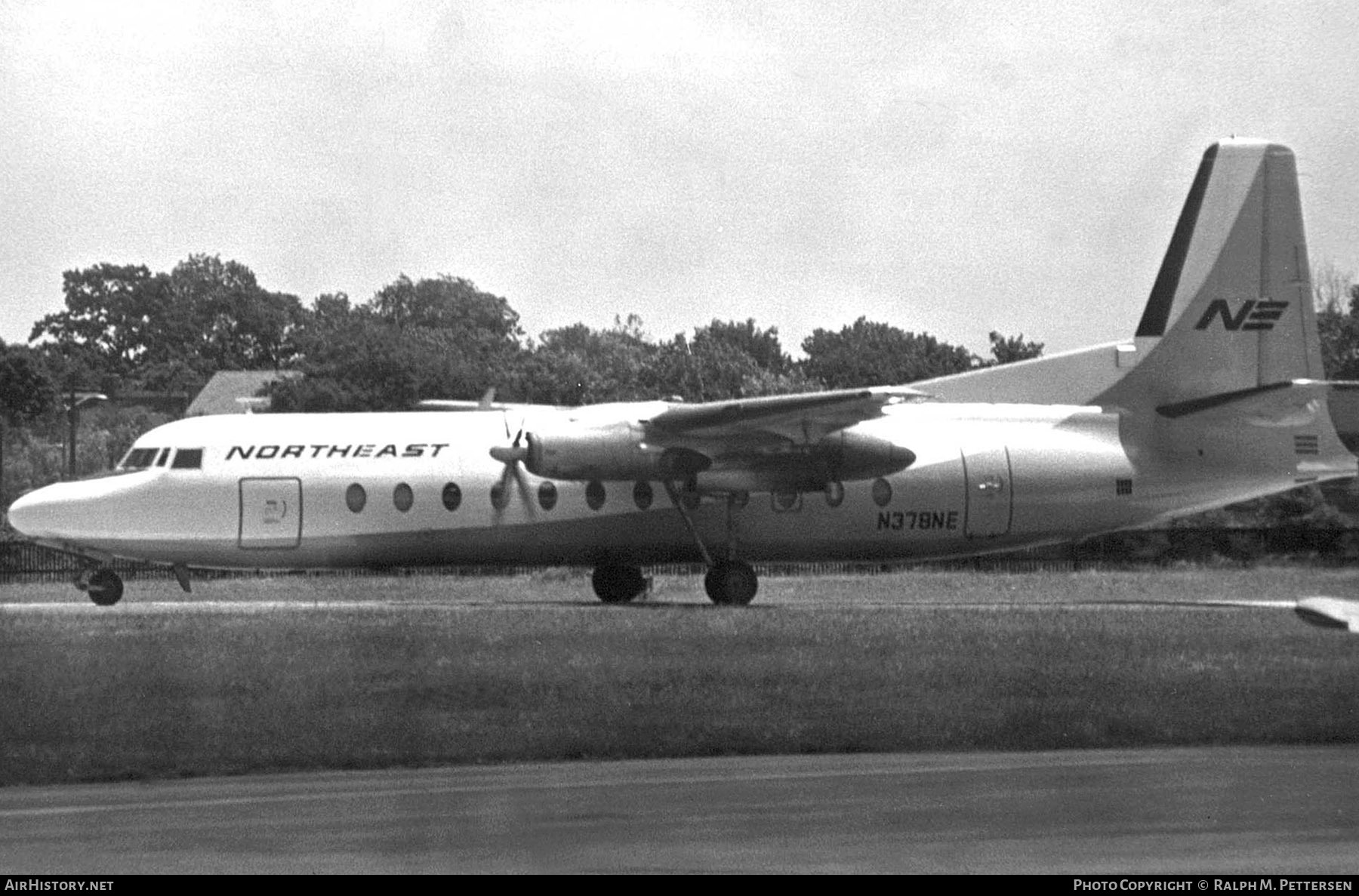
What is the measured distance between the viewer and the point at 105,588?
89.5 feet

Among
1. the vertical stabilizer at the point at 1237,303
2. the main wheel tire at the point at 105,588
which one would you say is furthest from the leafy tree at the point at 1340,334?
the main wheel tire at the point at 105,588

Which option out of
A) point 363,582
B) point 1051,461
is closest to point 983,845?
point 1051,461

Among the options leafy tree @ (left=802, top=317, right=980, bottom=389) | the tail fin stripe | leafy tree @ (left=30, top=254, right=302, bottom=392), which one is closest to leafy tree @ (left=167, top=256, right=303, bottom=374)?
leafy tree @ (left=30, top=254, right=302, bottom=392)

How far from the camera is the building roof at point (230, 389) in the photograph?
165 ft

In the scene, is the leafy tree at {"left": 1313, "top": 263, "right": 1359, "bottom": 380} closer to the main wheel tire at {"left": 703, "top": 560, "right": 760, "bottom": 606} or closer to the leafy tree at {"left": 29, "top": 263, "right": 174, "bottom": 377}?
the main wheel tire at {"left": 703, "top": 560, "right": 760, "bottom": 606}

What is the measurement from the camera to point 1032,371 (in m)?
29.2

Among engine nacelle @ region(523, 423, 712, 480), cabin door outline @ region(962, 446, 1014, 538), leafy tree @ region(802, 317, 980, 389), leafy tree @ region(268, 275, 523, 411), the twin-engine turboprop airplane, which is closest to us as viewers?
engine nacelle @ region(523, 423, 712, 480)

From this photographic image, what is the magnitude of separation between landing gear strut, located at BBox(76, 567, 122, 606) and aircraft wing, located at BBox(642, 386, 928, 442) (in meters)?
7.60

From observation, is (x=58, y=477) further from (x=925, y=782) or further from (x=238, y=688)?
(x=925, y=782)

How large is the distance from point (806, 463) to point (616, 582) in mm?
3360

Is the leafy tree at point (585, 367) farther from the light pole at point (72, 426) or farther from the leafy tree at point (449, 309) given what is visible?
the light pole at point (72, 426)

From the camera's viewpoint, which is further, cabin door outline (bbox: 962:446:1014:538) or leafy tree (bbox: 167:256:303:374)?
leafy tree (bbox: 167:256:303:374)

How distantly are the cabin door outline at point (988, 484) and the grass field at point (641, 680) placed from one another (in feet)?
4.97

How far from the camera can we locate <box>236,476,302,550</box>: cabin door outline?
88.3 feet
